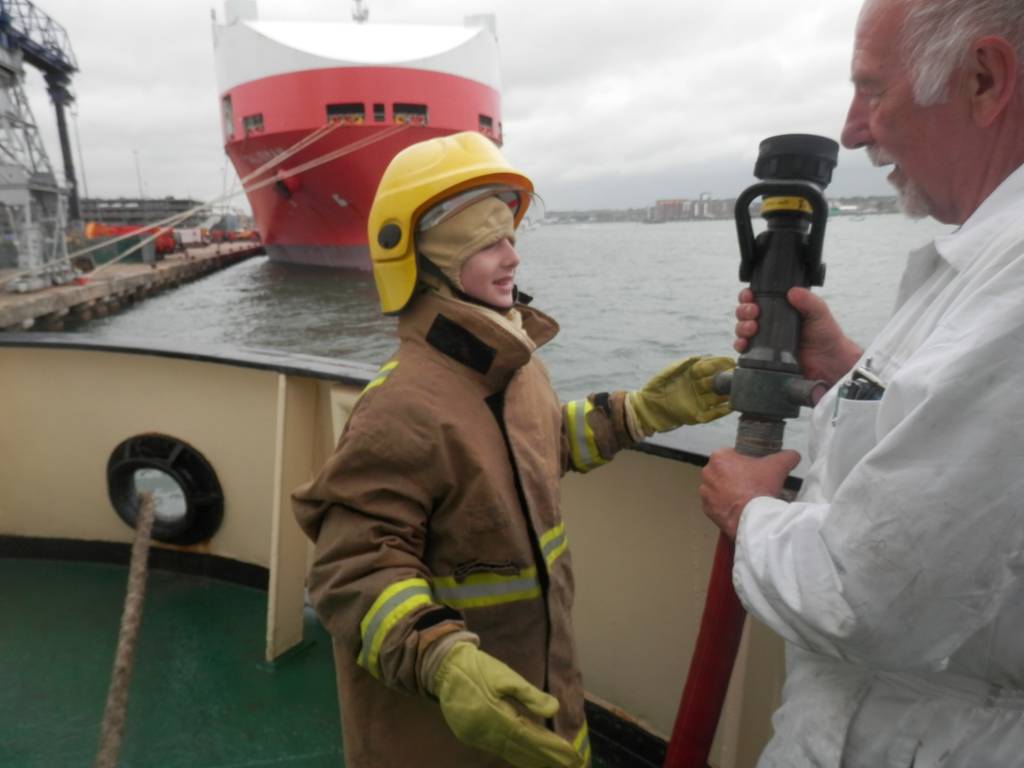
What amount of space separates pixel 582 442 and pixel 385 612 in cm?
73

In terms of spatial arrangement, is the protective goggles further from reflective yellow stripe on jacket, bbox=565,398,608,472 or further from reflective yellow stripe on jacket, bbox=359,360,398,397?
reflective yellow stripe on jacket, bbox=565,398,608,472

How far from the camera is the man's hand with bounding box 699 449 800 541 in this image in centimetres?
113

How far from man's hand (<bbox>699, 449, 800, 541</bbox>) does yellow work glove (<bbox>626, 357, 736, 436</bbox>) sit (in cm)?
48

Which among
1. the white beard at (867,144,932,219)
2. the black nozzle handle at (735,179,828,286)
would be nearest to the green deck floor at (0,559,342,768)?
the black nozzle handle at (735,179,828,286)

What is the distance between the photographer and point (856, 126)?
41.7 inches

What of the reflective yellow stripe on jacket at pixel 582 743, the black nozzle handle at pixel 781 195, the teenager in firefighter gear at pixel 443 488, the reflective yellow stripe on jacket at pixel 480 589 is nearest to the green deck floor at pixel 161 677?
the reflective yellow stripe on jacket at pixel 582 743

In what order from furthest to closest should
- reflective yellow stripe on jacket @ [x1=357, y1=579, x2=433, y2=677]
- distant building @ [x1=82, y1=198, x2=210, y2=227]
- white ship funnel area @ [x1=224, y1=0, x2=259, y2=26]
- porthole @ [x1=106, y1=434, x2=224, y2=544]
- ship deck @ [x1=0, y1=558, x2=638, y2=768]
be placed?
distant building @ [x1=82, y1=198, x2=210, y2=227]
white ship funnel area @ [x1=224, y1=0, x2=259, y2=26]
porthole @ [x1=106, y1=434, x2=224, y2=544]
ship deck @ [x1=0, y1=558, x2=638, y2=768]
reflective yellow stripe on jacket @ [x1=357, y1=579, x2=433, y2=677]

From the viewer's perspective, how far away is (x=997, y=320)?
0.74 meters

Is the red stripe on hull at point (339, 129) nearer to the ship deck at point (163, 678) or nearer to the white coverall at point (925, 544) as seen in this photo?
the ship deck at point (163, 678)

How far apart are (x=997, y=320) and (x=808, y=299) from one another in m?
0.50

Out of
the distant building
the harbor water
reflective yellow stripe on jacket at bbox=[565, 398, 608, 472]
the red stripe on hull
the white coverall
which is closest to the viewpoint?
the white coverall

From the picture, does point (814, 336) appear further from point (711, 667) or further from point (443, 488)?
point (443, 488)

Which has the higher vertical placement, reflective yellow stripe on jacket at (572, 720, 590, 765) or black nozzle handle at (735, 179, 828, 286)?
black nozzle handle at (735, 179, 828, 286)

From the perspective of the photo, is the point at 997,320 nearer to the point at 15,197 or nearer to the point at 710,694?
the point at 710,694
